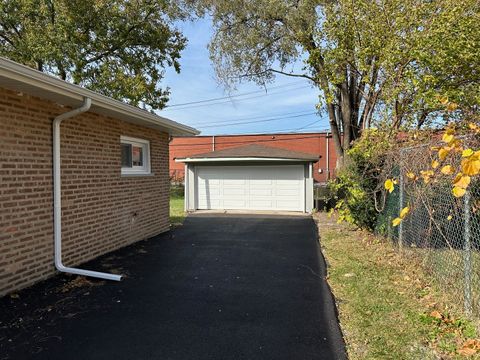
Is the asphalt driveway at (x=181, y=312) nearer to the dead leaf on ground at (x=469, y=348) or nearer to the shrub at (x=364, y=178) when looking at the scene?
the dead leaf on ground at (x=469, y=348)

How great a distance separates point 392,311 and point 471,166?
2.64 metres

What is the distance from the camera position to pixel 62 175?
5477mm

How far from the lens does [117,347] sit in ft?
10.3

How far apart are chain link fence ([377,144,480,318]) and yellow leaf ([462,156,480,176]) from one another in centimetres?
198

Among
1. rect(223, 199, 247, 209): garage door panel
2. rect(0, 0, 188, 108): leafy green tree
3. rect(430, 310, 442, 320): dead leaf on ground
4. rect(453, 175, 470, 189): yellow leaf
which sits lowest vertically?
rect(430, 310, 442, 320): dead leaf on ground

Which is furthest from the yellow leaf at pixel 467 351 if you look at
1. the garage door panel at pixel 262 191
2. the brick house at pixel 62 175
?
the garage door panel at pixel 262 191

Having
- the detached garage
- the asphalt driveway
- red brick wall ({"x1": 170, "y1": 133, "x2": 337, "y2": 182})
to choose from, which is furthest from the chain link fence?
red brick wall ({"x1": 170, "y1": 133, "x2": 337, "y2": 182})

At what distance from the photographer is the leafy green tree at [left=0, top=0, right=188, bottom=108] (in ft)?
45.4

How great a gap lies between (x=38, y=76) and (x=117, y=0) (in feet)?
41.2

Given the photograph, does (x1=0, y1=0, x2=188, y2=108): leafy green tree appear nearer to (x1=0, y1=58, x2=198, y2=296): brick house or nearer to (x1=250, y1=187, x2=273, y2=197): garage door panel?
(x1=250, y1=187, x2=273, y2=197): garage door panel

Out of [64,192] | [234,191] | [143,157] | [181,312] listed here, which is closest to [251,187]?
[234,191]

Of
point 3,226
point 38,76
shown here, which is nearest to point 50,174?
point 3,226

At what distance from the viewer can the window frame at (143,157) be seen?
7.53m

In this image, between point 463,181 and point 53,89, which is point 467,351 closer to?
point 463,181
